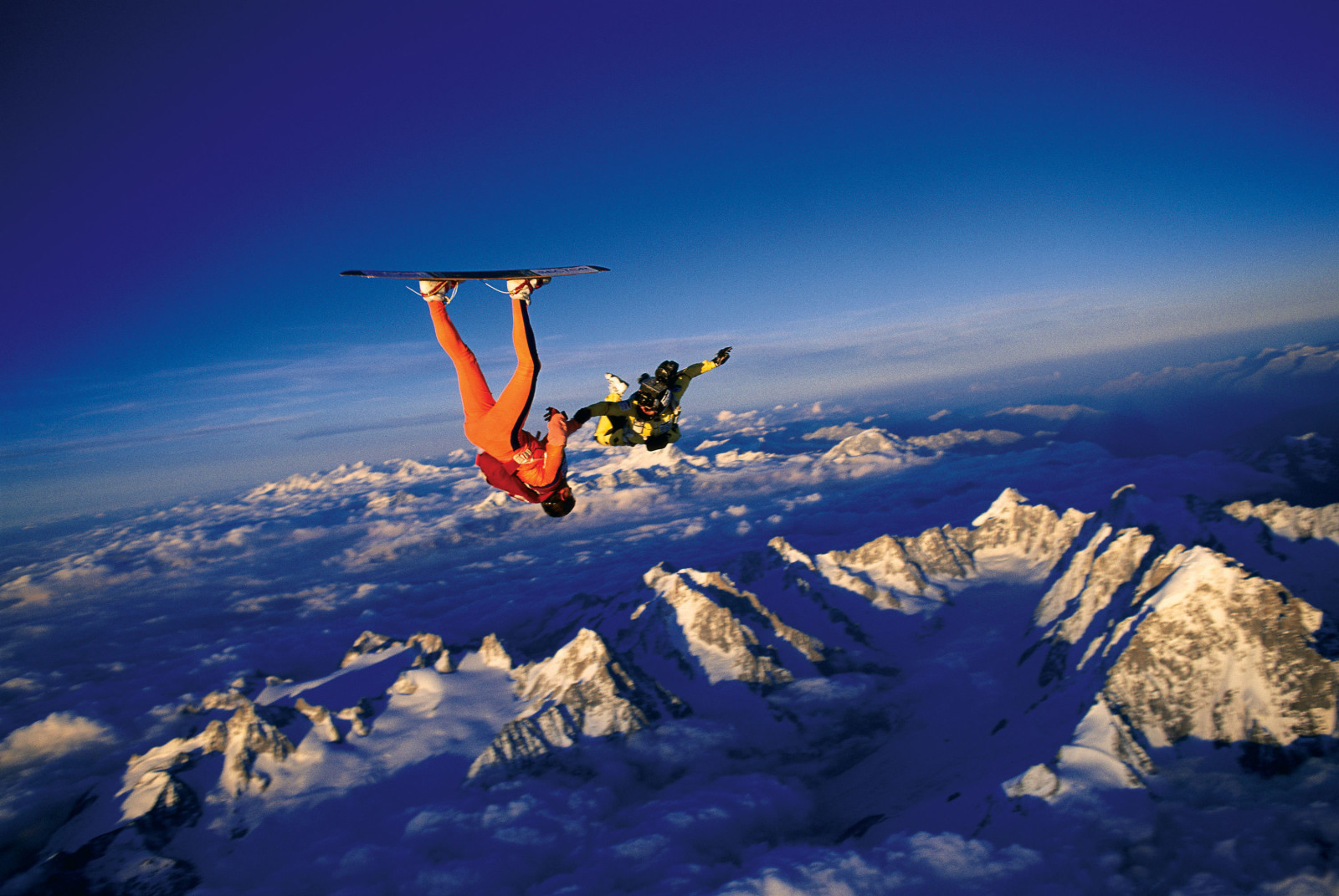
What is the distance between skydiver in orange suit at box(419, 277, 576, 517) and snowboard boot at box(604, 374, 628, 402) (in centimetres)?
113

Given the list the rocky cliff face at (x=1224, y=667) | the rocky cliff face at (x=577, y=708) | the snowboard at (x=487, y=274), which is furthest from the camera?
the rocky cliff face at (x=577, y=708)

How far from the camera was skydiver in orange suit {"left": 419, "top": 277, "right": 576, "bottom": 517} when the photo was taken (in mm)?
8617

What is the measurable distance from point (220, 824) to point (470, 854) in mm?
80025

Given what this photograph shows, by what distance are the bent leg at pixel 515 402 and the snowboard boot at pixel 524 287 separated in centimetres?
9

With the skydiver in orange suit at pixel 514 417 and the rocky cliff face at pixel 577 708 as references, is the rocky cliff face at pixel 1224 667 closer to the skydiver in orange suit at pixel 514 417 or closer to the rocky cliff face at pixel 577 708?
the rocky cliff face at pixel 577 708

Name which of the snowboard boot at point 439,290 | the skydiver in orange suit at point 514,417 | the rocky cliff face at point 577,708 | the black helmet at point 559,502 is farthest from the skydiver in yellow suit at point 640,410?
the rocky cliff face at point 577,708

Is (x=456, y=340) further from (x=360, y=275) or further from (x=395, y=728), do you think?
(x=395, y=728)

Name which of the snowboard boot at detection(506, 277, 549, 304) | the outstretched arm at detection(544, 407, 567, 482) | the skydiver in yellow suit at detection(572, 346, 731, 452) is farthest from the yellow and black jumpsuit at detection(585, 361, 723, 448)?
the snowboard boot at detection(506, 277, 549, 304)

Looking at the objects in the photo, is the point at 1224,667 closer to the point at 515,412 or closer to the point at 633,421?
the point at 633,421

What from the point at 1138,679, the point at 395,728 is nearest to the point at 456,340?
the point at 1138,679

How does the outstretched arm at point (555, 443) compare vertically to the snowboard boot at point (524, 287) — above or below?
below

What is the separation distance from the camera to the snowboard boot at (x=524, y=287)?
8320mm

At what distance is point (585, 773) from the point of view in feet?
535

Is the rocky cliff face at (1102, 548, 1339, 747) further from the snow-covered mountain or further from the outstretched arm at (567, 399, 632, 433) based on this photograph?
the outstretched arm at (567, 399, 632, 433)
